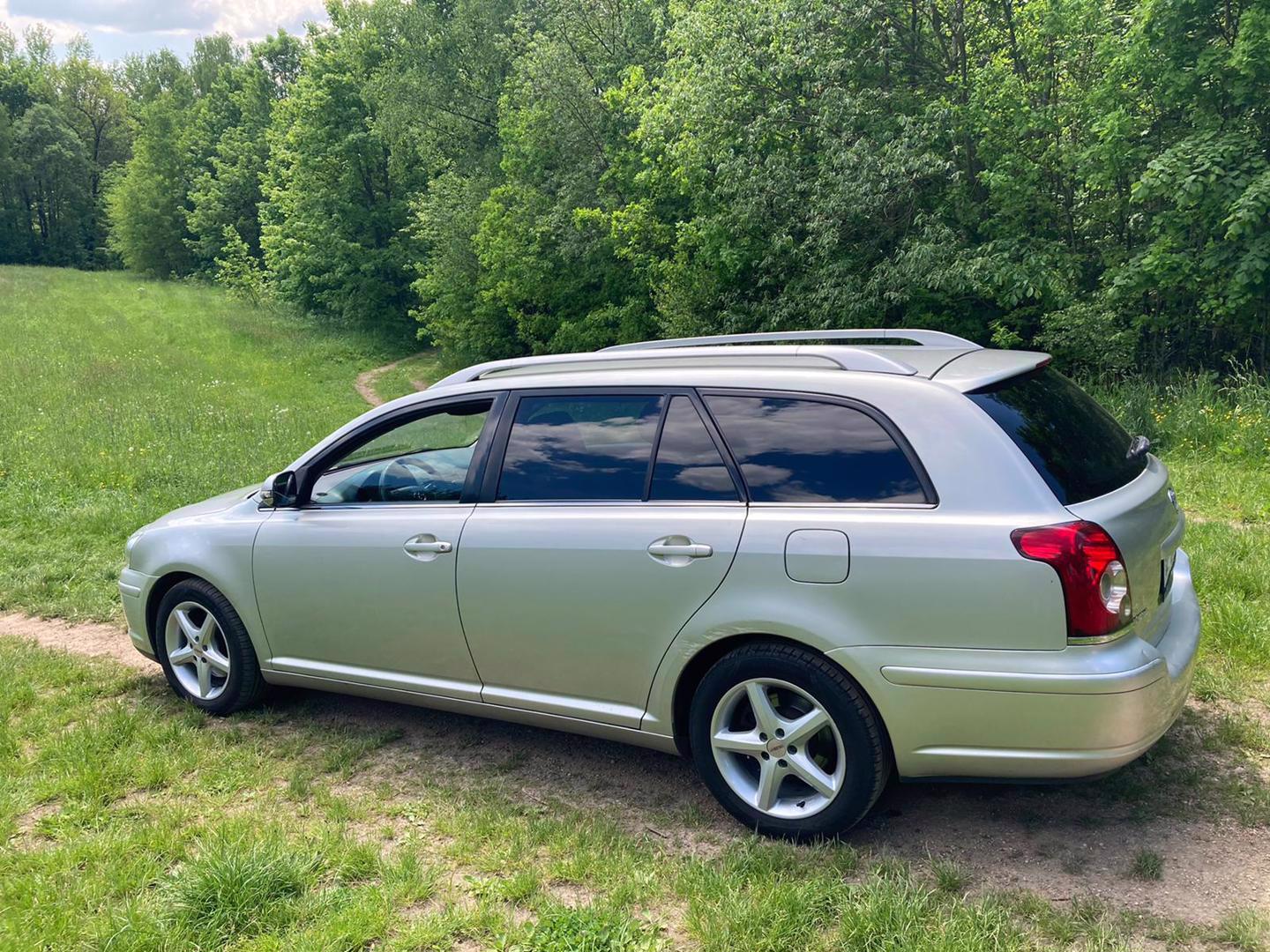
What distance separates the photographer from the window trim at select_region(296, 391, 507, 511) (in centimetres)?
421

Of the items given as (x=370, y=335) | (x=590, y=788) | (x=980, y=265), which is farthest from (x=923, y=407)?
(x=370, y=335)

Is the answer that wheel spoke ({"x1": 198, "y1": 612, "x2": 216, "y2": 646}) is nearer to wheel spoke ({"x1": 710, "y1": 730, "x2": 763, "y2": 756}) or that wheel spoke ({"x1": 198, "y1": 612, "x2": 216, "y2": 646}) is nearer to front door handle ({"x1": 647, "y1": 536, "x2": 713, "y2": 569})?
front door handle ({"x1": 647, "y1": 536, "x2": 713, "y2": 569})

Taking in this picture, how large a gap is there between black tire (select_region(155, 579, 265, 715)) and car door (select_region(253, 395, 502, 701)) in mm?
204

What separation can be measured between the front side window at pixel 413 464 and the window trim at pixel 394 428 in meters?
0.02

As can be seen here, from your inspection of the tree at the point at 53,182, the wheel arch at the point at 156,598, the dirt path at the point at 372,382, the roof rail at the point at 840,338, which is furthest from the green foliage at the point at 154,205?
the roof rail at the point at 840,338

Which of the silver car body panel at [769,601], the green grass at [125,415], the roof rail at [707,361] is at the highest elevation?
the roof rail at [707,361]

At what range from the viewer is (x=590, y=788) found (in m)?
4.04

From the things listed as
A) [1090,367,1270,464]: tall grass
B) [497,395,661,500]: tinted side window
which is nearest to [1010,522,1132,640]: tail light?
[497,395,661,500]: tinted side window

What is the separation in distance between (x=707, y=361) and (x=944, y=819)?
197cm

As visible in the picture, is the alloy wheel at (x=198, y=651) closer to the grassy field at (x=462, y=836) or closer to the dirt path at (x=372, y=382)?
the grassy field at (x=462, y=836)

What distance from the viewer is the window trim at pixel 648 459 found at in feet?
11.8

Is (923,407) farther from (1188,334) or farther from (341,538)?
(1188,334)

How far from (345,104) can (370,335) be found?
29.5ft

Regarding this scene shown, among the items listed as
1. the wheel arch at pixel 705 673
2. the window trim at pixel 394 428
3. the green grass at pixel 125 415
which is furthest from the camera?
the green grass at pixel 125 415
